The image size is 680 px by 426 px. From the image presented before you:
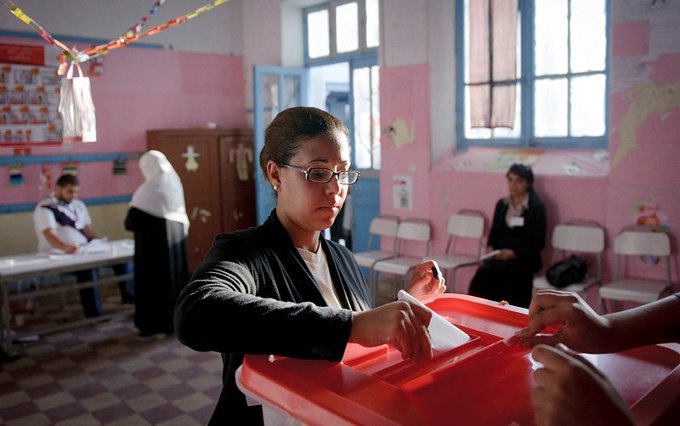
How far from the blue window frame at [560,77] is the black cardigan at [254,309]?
3.99m

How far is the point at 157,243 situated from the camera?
4879 millimetres

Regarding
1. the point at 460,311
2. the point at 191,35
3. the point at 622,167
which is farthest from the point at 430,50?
the point at 460,311

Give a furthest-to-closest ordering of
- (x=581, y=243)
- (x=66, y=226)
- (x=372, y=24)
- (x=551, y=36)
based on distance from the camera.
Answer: (x=372, y=24) → (x=66, y=226) → (x=551, y=36) → (x=581, y=243)

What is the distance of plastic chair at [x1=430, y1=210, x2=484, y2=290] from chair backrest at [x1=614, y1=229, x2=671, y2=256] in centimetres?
116

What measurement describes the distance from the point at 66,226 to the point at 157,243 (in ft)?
4.06

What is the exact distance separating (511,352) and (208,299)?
22.6 inches

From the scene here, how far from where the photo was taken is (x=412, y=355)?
105 centimetres

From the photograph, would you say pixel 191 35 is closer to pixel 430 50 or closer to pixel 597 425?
pixel 430 50

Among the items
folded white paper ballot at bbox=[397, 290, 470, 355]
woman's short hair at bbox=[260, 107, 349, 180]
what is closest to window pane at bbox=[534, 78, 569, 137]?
woman's short hair at bbox=[260, 107, 349, 180]

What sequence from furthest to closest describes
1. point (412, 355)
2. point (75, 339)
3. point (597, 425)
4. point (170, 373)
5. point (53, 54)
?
point (53, 54) → point (75, 339) → point (170, 373) → point (412, 355) → point (597, 425)

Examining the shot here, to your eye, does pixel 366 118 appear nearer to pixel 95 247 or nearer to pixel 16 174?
pixel 95 247

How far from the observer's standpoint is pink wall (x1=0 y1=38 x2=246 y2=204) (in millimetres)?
6695

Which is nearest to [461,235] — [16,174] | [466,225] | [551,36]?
[466,225]

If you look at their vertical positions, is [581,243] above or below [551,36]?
below
